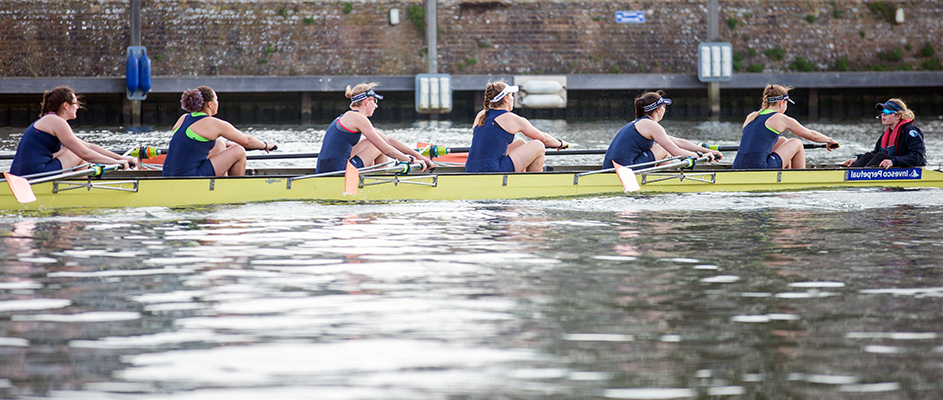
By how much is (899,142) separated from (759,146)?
51.6 inches

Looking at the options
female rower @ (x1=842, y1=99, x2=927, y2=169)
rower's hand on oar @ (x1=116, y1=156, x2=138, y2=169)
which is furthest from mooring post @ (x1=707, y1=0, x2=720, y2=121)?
rower's hand on oar @ (x1=116, y1=156, x2=138, y2=169)

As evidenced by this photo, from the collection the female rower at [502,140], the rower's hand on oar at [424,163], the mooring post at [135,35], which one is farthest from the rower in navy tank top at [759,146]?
the mooring post at [135,35]

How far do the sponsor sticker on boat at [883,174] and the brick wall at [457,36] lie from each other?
14.5m

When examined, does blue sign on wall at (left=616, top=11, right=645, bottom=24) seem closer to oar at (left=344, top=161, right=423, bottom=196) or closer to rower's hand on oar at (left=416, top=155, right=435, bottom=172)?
rower's hand on oar at (left=416, top=155, right=435, bottom=172)

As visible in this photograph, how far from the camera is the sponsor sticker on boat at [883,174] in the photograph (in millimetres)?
8570

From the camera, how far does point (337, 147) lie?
7980 millimetres

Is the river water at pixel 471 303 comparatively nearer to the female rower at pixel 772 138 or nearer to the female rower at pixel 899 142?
the female rower at pixel 772 138

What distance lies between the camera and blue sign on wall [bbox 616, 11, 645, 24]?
2302cm

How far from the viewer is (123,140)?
1608cm

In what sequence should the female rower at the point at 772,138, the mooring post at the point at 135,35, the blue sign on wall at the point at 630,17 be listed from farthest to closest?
1. the blue sign on wall at the point at 630,17
2. the mooring post at the point at 135,35
3. the female rower at the point at 772,138

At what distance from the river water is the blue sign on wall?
16.0 m

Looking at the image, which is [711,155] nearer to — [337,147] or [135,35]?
[337,147]

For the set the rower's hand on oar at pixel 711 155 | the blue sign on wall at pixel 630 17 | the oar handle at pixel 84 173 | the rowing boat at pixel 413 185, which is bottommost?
the rowing boat at pixel 413 185

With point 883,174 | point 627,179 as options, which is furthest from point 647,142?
point 883,174
